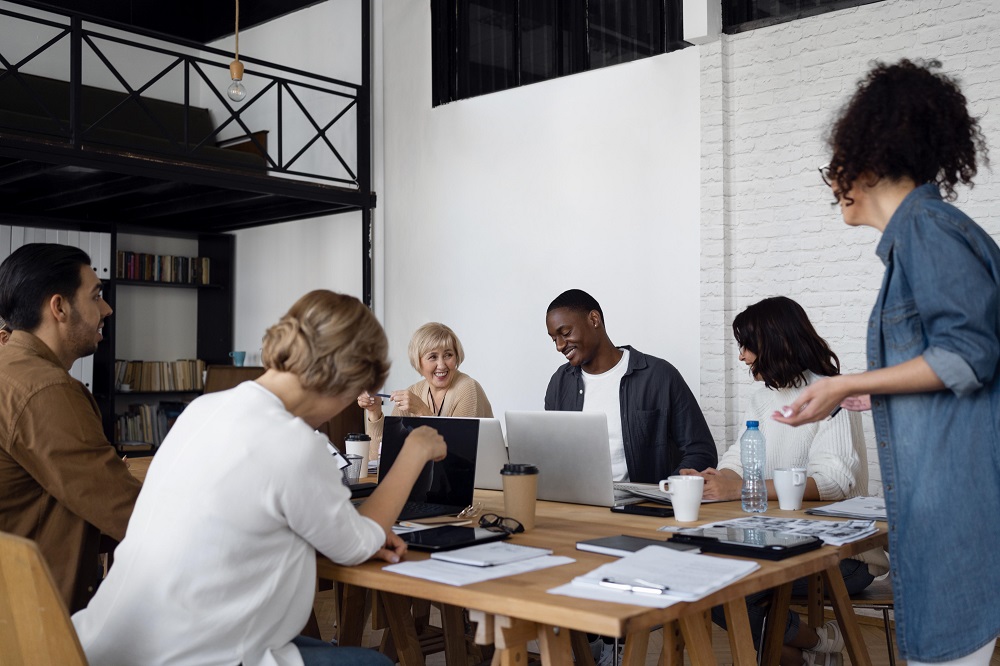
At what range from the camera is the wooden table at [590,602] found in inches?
59.3

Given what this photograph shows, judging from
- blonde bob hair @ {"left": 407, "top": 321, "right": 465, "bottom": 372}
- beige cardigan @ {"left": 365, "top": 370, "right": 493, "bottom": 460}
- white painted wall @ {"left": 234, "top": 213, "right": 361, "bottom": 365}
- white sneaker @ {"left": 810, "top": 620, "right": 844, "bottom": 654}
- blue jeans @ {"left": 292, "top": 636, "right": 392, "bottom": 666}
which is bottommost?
white sneaker @ {"left": 810, "top": 620, "right": 844, "bottom": 654}

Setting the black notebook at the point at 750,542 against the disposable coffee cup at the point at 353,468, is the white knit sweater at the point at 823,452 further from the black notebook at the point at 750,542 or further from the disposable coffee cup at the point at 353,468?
the disposable coffee cup at the point at 353,468

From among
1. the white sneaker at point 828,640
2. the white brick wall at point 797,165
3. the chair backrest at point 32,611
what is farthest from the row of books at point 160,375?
the chair backrest at point 32,611

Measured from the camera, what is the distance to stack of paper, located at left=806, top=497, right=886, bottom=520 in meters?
2.35

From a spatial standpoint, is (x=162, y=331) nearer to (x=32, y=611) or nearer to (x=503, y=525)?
(x=503, y=525)

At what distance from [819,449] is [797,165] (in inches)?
104

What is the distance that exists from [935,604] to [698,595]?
0.46m

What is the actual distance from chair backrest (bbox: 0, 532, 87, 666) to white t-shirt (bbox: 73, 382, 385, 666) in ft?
0.39

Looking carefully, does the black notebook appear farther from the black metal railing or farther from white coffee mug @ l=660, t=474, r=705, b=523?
the black metal railing

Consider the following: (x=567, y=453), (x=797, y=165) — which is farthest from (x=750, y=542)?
(x=797, y=165)

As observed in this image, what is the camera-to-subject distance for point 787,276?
5008mm

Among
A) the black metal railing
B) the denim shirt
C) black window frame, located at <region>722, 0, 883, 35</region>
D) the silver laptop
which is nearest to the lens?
the denim shirt

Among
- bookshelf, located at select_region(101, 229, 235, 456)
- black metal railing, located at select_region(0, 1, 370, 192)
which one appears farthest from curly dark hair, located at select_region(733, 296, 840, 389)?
bookshelf, located at select_region(101, 229, 235, 456)

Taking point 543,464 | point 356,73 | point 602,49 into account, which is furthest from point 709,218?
point 356,73
